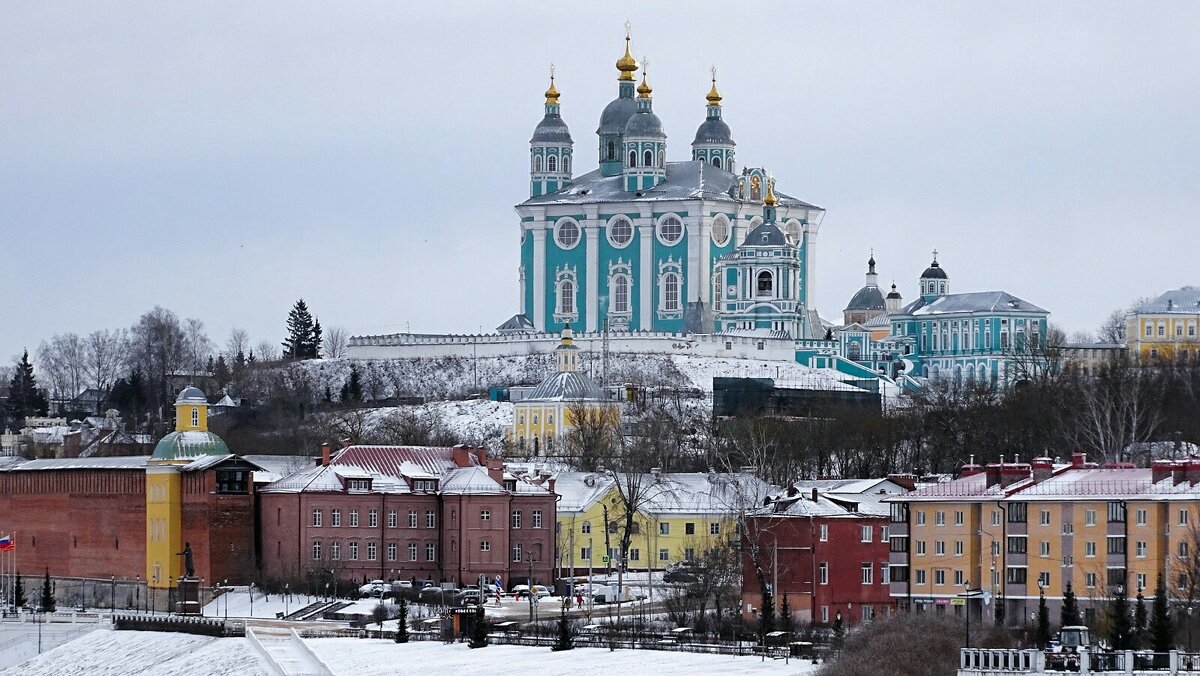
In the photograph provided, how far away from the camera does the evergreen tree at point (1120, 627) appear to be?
171 ft

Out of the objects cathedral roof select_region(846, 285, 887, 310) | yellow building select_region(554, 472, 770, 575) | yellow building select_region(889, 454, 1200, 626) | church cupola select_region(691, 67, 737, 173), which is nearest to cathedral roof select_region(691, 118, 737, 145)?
church cupola select_region(691, 67, 737, 173)

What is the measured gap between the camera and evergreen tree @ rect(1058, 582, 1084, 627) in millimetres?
55031

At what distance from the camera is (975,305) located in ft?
419

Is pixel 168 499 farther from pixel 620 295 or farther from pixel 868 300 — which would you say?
pixel 868 300

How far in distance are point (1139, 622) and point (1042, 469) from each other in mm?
11297

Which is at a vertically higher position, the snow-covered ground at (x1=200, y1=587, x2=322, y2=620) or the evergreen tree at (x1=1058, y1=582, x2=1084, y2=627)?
the evergreen tree at (x1=1058, y1=582, x2=1084, y2=627)

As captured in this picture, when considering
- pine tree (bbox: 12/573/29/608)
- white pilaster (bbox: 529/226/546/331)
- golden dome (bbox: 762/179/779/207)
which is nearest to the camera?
pine tree (bbox: 12/573/29/608)

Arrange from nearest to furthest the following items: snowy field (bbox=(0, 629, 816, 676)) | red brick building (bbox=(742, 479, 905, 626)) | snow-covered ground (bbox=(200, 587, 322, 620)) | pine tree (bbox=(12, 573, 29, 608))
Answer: snowy field (bbox=(0, 629, 816, 676)) → red brick building (bbox=(742, 479, 905, 626)) → snow-covered ground (bbox=(200, 587, 322, 620)) → pine tree (bbox=(12, 573, 29, 608))

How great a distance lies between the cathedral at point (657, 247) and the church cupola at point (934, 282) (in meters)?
10.3

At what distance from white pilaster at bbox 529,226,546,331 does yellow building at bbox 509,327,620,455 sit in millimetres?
18822

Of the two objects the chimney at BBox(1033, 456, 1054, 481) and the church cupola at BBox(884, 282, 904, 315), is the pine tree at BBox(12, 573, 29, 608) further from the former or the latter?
the church cupola at BBox(884, 282, 904, 315)

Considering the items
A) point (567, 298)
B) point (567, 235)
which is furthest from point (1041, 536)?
point (567, 235)

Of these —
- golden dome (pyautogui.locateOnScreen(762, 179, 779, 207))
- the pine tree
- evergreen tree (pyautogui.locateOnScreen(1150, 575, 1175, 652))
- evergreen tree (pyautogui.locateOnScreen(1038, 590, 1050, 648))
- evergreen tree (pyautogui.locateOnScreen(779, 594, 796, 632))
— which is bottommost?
the pine tree

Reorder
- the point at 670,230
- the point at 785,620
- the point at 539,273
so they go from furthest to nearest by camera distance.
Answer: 1. the point at 539,273
2. the point at 670,230
3. the point at 785,620
